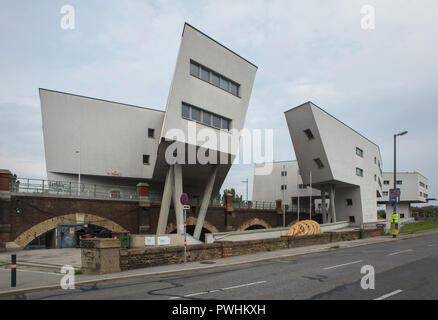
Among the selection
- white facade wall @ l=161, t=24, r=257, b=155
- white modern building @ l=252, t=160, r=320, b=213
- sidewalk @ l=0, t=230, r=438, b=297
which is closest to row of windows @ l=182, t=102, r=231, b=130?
white facade wall @ l=161, t=24, r=257, b=155

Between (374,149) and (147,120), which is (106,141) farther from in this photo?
(374,149)

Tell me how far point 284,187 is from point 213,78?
40009 millimetres

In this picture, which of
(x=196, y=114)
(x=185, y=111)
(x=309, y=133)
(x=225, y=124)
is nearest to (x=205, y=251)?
(x=185, y=111)

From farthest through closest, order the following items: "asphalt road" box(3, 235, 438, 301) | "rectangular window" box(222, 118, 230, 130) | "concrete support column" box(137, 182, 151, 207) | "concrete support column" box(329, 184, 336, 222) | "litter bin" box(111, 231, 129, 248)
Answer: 1. "concrete support column" box(329, 184, 336, 222)
2. "concrete support column" box(137, 182, 151, 207)
3. "rectangular window" box(222, 118, 230, 130)
4. "litter bin" box(111, 231, 129, 248)
5. "asphalt road" box(3, 235, 438, 301)

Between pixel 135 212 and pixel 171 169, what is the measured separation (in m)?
4.92

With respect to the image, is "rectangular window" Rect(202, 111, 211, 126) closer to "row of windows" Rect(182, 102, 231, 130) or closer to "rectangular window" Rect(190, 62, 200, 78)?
"row of windows" Rect(182, 102, 231, 130)

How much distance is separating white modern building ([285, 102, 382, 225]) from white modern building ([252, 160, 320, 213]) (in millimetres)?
11624

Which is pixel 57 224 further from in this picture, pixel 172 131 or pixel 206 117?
pixel 206 117

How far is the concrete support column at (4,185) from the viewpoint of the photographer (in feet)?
72.3

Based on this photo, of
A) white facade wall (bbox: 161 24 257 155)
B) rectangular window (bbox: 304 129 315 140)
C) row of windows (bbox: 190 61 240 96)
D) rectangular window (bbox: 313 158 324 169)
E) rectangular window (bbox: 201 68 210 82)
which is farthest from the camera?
rectangular window (bbox: 313 158 324 169)

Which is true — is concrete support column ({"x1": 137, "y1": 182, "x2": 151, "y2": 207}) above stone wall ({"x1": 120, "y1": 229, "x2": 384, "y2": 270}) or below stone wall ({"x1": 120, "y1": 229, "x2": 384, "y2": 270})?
above

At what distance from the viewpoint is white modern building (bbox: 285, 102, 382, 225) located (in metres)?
43.1

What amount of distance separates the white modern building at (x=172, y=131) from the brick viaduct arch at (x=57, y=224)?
441cm

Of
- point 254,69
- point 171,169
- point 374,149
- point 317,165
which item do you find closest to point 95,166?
point 171,169
